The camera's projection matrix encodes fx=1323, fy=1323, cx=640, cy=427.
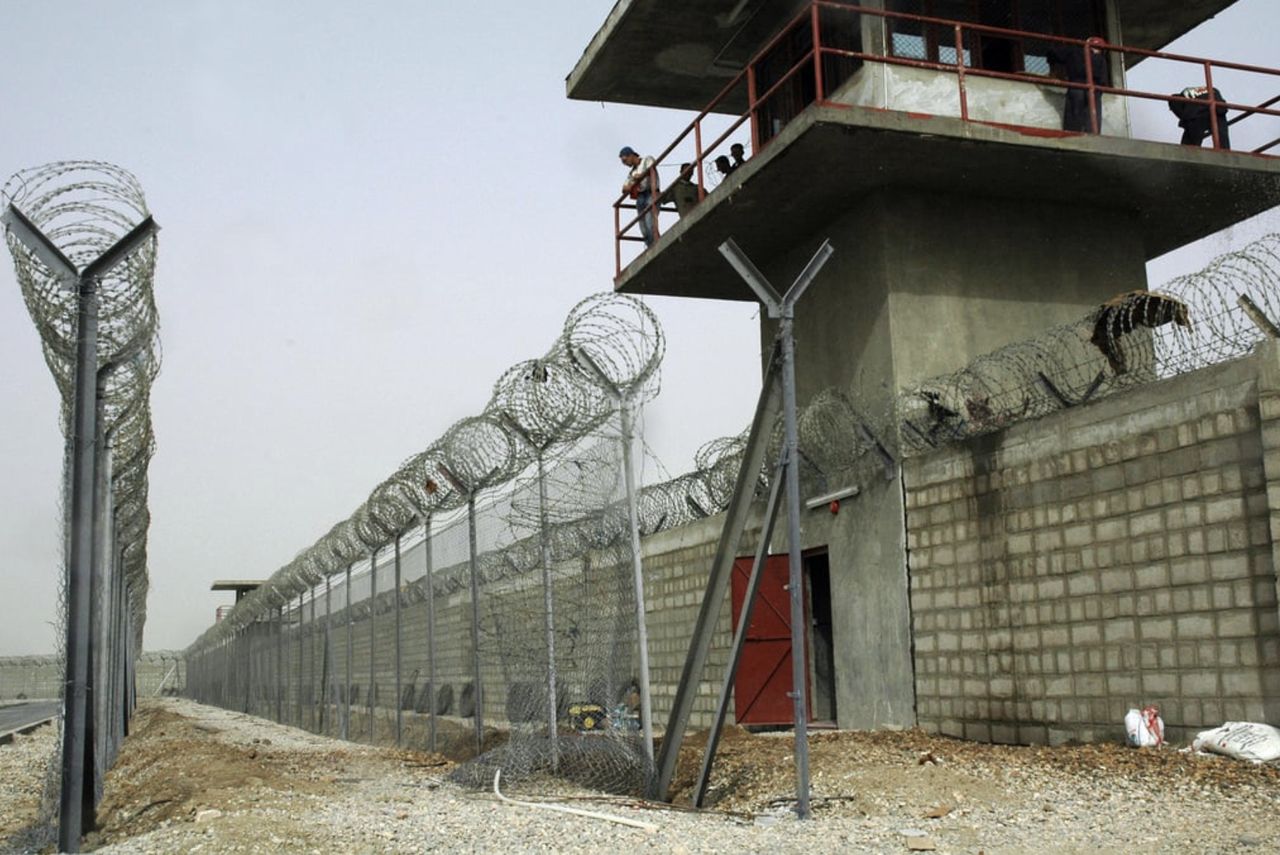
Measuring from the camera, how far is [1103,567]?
938 centimetres

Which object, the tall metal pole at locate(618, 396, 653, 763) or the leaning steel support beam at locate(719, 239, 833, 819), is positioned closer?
the leaning steel support beam at locate(719, 239, 833, 819)

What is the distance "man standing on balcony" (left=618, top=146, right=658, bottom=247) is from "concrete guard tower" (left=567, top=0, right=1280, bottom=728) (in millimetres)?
563

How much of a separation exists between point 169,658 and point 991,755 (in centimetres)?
6429

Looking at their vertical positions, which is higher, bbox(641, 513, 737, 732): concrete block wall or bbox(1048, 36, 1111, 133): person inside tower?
bbox(1048, 36, 1111, 133): person inside tower

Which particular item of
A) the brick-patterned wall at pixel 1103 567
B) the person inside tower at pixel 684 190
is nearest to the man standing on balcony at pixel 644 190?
the person inside tower at pixel 684 190

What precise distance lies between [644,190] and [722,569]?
866 centimetres

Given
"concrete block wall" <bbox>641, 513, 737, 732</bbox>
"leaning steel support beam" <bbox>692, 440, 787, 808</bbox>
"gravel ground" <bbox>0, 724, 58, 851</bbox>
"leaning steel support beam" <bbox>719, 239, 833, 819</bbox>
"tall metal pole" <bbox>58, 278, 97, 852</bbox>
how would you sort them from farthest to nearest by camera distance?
"concrete block wall" <bbox>641, 513, 737, 732</bbox> < "gravel ground" <bbox>0, 724, 58, 851</bbox> < "leaning steel support beam" <bbox>692, 440, 787, 808</bbox> < "leaning steel support beam" <bbox>719, 239, 833, 819</bbox> < "tall metal pole" <bbox>58, 278, 97, 852</bbox>

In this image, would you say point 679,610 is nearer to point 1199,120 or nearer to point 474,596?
point 474,596

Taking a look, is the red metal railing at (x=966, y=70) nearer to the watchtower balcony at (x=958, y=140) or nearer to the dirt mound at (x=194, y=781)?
the watchtower balcony at (x=958, y=140)

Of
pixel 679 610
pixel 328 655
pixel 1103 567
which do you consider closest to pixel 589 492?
pixel 1103 567

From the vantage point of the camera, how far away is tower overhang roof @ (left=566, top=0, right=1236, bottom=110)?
50.1 ft

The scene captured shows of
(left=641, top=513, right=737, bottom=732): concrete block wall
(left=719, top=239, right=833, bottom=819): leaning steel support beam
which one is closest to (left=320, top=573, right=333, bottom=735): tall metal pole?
(left=641, top=513, right=737, bottom=732): concrete block wall

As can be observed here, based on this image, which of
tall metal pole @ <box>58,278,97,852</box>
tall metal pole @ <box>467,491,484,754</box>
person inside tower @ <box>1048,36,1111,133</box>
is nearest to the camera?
tall metal pole @ <box>58,278,97,852</box>

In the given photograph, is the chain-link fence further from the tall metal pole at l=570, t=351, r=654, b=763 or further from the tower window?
the tower window
